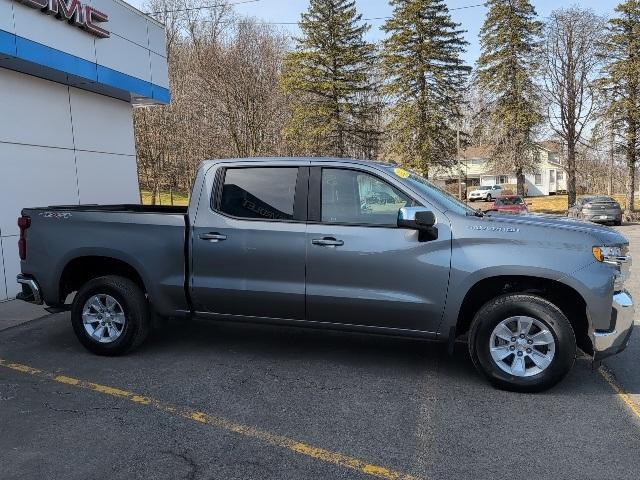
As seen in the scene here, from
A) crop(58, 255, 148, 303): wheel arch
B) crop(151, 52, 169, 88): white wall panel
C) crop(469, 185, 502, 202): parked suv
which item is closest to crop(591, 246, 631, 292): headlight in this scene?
crop(58, 255, 148, 303): wheel arch

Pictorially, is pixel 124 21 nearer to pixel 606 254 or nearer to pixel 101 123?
pixel 101 123

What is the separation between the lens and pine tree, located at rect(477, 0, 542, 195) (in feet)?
118

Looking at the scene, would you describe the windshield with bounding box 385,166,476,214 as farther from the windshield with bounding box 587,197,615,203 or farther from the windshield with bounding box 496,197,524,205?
the windshield with bounding box 587,197,615,203

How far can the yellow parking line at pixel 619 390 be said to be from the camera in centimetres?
414

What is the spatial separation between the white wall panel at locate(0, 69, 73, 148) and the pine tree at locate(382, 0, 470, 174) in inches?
1094

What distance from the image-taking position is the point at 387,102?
3756 cm

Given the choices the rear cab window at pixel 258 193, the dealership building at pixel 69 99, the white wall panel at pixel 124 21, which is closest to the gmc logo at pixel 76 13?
the dealership building at pixel 69 99

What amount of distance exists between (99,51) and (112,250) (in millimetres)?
6495

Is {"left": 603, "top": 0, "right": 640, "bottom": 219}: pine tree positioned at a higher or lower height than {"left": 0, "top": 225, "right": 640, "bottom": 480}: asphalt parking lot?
higher

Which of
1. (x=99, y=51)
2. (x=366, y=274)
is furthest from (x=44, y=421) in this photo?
(x=99, y=51)

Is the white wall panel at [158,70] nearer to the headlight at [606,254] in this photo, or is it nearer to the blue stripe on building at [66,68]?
the blue stripe on building at [66,68]

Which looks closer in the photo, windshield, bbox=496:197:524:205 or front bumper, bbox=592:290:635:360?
front bumper, bbox=592:290:635:360

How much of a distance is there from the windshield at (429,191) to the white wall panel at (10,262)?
6.86m

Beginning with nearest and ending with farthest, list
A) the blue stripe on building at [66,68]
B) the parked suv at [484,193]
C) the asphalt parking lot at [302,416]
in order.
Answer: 1. the asphalt parking lot at [302,416]
2. the blue stripe on building at [66,68]
3. the parked suv at [484,193]
